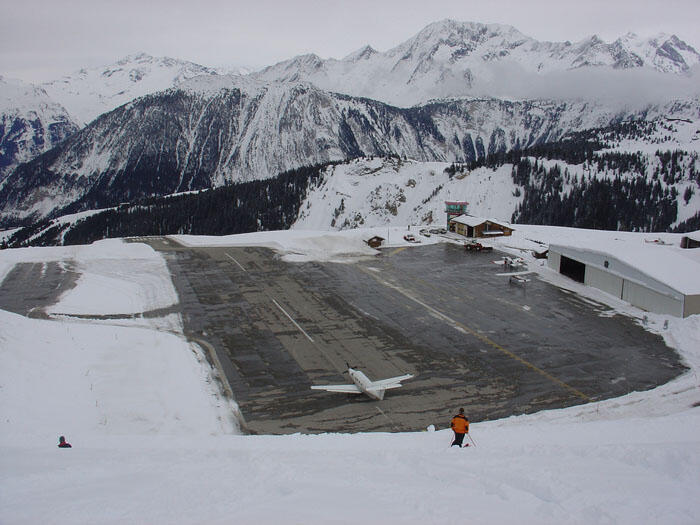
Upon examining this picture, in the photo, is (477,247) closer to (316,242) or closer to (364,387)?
(316,242)

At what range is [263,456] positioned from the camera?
17.2 m

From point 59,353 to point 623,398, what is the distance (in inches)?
1180

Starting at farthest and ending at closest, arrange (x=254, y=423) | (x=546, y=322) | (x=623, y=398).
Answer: (x=546, y=322), (x=623, y=398), (x=254, y=423)

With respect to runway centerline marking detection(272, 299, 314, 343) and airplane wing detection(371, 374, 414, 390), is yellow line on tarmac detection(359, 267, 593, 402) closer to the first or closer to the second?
airplane wing detection(371, 374, 414, 390)

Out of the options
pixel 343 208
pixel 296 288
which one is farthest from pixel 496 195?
pixel 296 288

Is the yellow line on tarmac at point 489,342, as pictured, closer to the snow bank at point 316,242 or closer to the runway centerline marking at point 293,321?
the runway centerline marking at point 293,321

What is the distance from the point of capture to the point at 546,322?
3828 centimetres

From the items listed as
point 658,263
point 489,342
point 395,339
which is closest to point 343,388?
point 395,339

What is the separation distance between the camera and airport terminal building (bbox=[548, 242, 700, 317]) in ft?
124

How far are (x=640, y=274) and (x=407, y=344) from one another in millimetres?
20870

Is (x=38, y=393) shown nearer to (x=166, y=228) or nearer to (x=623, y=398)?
(x=623, y=398)

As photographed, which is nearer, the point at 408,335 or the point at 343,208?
the point at 408,335

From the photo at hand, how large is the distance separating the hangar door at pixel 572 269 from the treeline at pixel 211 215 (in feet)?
390

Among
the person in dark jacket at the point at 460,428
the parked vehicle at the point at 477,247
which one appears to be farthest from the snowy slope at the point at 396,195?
the person in dark jacket at the point at 460,428
